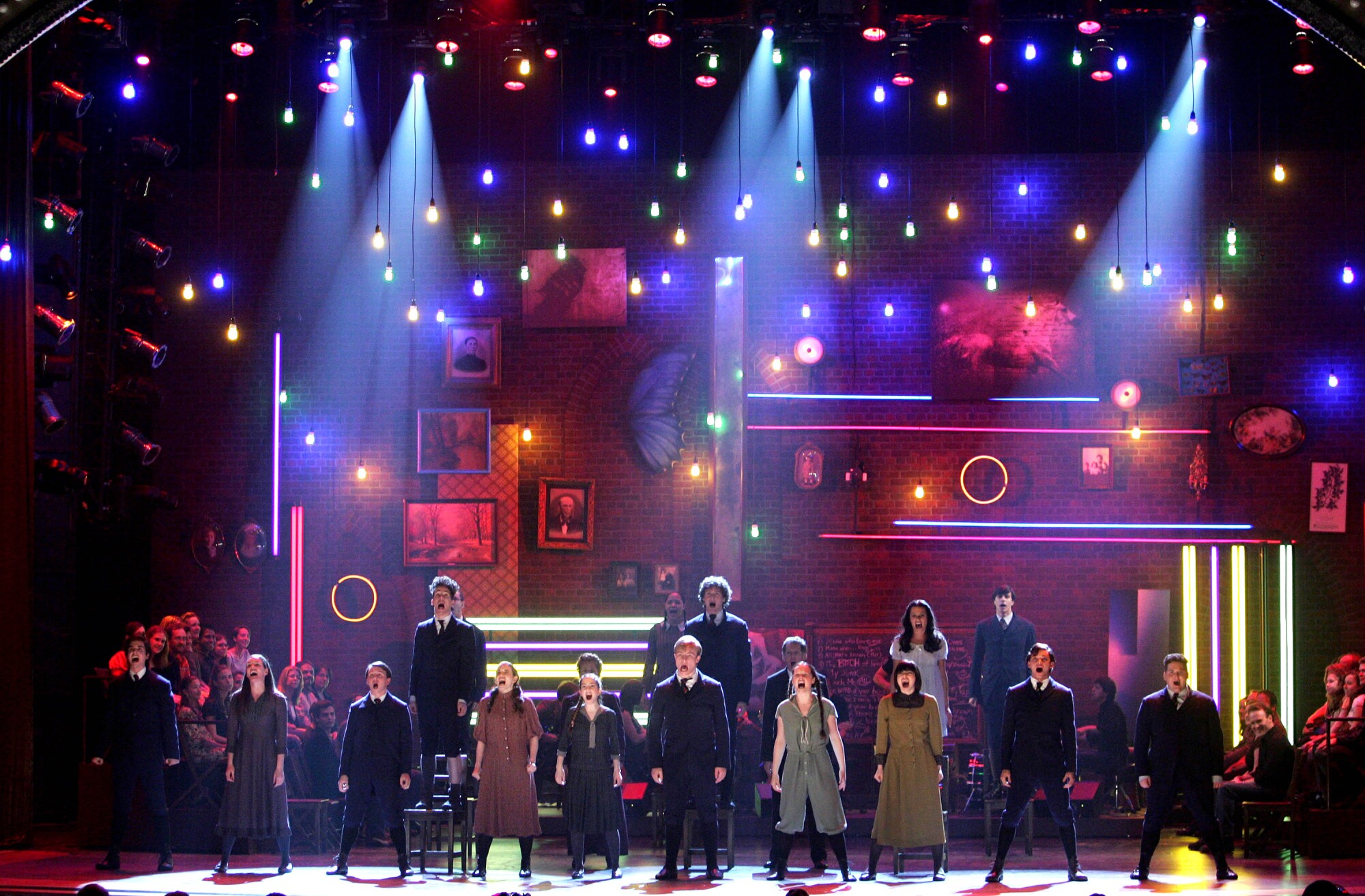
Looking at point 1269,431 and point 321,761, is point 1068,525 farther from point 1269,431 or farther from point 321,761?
point 321,761

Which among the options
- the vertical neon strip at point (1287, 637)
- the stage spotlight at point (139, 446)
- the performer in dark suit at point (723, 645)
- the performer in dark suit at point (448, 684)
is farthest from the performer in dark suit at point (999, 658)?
the stage spotlight at point (139, 446)

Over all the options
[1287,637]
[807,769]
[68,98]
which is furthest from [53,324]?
[1287,637]

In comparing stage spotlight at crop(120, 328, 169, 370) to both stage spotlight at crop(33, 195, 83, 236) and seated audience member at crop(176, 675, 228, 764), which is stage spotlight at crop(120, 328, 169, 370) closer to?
stage spotlight at crop(33, 195, 83, 236)

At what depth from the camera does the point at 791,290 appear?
43.0 ft

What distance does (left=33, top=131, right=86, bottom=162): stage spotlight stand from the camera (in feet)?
36.8

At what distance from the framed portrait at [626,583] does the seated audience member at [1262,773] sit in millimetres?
5084

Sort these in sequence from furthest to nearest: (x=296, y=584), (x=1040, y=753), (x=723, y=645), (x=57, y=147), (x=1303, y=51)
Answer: (x=296, y=584) < (x=1303, y=51) < (x=57, y=147) < (x=723, y=645) < (x=1040, y=753)

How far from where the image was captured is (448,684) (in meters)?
9.62

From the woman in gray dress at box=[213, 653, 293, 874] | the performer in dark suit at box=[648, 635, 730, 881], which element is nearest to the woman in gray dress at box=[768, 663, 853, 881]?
the performer in dark suit at box=[648, 635, 730, 881]

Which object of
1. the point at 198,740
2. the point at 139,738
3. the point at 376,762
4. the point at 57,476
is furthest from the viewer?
the point at 57,476

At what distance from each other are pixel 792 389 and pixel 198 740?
18.7 ft

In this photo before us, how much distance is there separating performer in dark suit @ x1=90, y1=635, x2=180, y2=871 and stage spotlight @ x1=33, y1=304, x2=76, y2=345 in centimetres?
271

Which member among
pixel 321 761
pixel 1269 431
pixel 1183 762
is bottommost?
pixel 321 761

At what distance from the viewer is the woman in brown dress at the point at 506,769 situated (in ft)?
29.9
